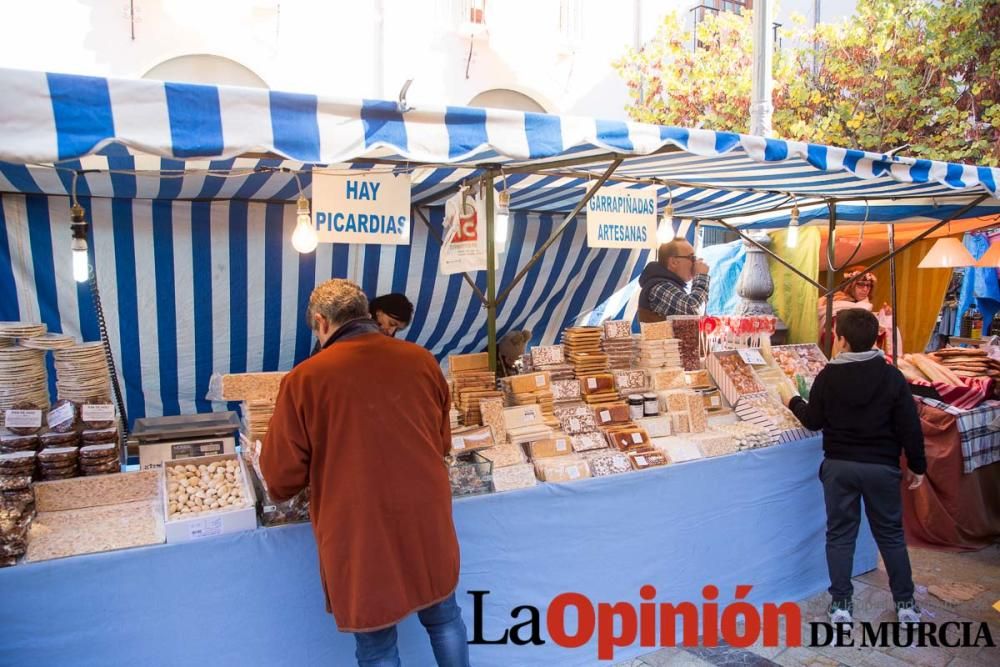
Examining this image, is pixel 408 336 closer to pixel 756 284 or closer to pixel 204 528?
pixel 204 528

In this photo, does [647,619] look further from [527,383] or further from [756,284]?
[756,284]

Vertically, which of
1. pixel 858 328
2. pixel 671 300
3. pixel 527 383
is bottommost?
pixel 527 383

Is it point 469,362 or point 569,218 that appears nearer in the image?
point 569,218

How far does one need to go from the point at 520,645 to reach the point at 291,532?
118 cm

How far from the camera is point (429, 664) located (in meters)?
2.90

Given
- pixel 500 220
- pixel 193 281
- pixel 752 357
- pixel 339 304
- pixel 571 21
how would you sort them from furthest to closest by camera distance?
pixel 571 21 → pixel 193 281 → pixel 752 357 → pixel 500 220 → pixel 339 304

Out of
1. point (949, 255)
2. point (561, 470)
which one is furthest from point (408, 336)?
point (949, 255)

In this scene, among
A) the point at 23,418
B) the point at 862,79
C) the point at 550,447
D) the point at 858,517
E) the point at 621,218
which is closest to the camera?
the point at 23,418

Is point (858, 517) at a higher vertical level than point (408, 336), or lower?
lower

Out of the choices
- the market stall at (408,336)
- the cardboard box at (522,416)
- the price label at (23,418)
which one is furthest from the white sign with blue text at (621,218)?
the price label at (23,418)

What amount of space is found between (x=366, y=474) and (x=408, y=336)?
3.76 meters

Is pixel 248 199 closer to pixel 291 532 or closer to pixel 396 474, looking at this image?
pixel 291 532

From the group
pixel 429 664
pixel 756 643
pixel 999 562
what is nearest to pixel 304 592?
pixel 429 664

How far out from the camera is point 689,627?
3494 millimetres
